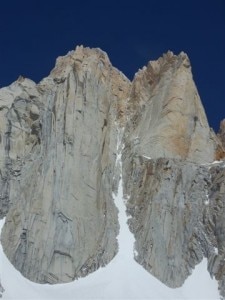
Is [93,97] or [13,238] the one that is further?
[93,97]

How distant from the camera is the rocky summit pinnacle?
6056cm

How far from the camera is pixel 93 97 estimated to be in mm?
68750

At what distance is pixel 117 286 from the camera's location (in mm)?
57188

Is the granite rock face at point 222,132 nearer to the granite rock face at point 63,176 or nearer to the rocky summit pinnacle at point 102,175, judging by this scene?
the rocky summit pinnacle at point 102,175

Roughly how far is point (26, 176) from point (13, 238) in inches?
293

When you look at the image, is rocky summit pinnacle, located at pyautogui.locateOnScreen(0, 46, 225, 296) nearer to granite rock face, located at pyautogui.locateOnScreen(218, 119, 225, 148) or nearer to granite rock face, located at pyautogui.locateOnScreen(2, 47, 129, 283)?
granite rock face, located at pyautogui.locateOnScreen(2, 47, 129, 283)

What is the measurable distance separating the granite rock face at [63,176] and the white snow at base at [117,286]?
87 centimetres

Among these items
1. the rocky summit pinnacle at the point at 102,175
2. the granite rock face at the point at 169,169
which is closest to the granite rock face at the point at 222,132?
the rocky summit pinnacle at the point at 102,175

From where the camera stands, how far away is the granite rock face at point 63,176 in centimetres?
6000

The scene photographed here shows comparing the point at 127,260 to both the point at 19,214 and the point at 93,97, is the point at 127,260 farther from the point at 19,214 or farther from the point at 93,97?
the point at 93,97

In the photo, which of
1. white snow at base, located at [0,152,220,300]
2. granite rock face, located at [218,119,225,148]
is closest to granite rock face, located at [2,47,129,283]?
white snow at base, located at [0,152,220,300]

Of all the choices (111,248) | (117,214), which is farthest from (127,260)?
(117,214)

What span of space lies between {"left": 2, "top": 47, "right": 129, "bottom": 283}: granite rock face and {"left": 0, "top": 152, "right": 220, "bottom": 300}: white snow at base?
0.87 m

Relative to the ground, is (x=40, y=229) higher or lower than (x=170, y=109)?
lower
